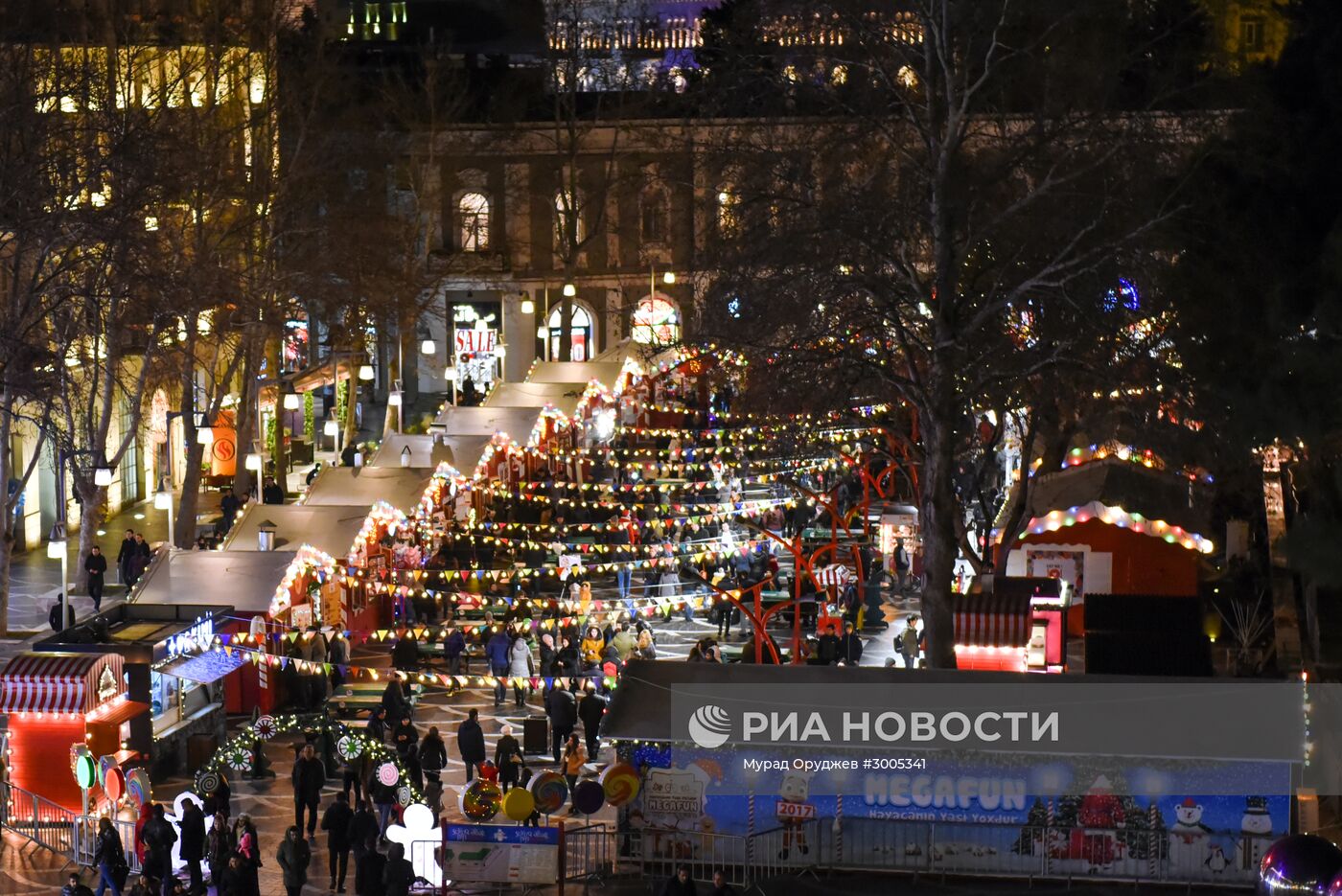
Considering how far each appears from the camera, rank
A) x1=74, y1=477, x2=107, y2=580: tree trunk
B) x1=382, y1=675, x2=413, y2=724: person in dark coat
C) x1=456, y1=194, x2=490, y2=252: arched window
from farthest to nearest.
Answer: x1=456, y1=194, x2=490, y2=252: arched window, x1=74, y1=477, x2=107, y2=580: tree trunk, x1=382, y1=675, x2=413, y2=724: person in dark coat

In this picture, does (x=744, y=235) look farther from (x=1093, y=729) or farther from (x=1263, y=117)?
(x=1093, y=729)

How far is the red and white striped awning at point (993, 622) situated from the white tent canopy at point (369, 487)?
37.6ft

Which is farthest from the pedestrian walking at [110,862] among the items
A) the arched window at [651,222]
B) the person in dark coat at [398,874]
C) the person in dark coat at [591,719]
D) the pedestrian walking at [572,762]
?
the arched window at [651,222]

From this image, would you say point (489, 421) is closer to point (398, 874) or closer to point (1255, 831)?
point (398, 874)

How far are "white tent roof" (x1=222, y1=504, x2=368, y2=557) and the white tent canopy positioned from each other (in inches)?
60.5

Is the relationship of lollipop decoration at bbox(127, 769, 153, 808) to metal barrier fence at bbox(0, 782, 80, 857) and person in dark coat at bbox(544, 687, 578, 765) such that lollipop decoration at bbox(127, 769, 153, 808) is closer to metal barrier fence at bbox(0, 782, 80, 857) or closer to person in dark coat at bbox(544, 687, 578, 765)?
metal barrier fence at bbox(0, 782, 80, 857)

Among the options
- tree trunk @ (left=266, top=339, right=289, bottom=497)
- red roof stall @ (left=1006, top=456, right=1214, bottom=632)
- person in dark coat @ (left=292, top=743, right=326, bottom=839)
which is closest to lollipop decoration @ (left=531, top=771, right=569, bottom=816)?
person in dark coat @ (left=292, top=743, right=326, bottom=839)

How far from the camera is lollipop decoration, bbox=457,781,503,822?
20.3 m

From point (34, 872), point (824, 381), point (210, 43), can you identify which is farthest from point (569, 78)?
point (34, 872)

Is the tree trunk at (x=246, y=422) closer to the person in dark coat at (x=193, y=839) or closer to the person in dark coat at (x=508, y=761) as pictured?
the person in dark coat at (x=508, y=761)

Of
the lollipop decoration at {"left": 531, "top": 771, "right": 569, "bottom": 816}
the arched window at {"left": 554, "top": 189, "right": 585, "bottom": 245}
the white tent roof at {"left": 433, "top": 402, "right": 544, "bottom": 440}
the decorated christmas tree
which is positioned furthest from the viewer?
the arched window at {"left": 554, "top": 189, "right": 585, "bottom": 245}

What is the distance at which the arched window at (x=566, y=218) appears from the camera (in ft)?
194

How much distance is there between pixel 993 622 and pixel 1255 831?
238 inches

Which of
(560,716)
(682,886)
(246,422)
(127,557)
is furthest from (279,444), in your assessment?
(682,886)
